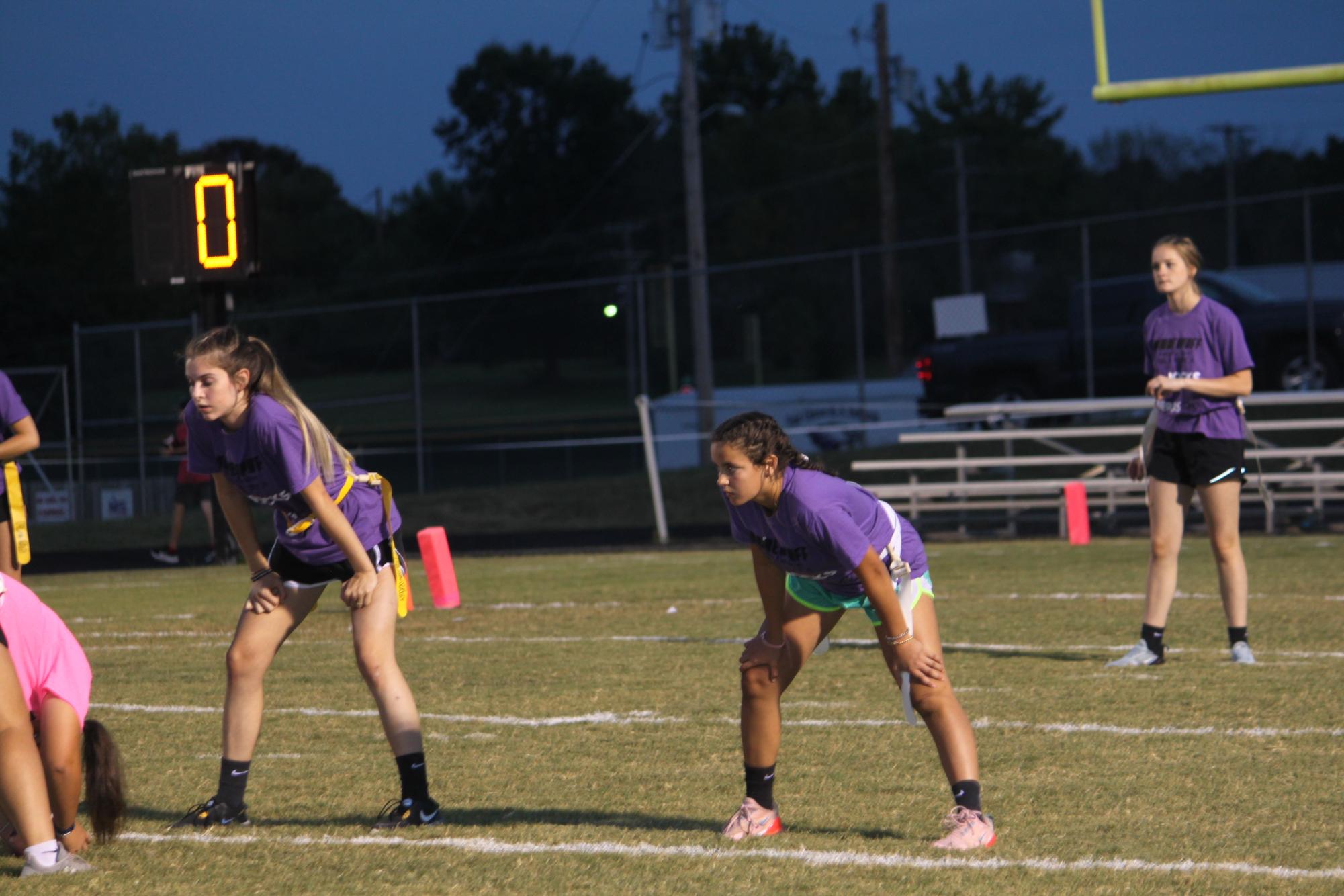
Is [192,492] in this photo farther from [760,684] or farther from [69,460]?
[760,684]

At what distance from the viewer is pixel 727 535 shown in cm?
1758

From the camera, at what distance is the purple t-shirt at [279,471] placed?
191 inches

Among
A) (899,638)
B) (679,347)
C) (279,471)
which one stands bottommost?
(899,638)

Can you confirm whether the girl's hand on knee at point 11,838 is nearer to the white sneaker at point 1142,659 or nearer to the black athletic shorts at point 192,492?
the white sneaker at point 1142,659

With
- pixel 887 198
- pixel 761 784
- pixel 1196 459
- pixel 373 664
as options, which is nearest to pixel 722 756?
pixel 761 784

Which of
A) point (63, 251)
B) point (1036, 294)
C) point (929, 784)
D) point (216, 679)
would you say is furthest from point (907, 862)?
point (63, 251)

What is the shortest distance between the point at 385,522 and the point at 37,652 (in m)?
1.13

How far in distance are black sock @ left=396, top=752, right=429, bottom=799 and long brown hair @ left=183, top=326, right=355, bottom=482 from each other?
895 mm

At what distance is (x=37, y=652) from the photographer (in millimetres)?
4559

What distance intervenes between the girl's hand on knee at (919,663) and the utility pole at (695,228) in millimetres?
17359

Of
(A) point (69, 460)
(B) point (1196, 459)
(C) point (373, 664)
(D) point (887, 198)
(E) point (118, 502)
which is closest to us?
(C) point (373, 664)

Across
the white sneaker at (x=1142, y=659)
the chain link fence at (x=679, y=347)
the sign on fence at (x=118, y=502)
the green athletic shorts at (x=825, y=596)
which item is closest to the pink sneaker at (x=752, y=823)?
the green athletic shorts at (x=825, y=596)

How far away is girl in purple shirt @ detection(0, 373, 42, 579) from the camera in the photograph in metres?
7.73

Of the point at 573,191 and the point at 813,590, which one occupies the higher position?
the point at 573,191
